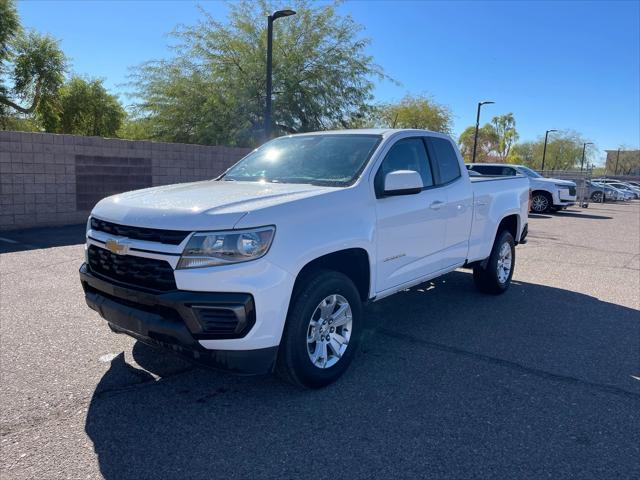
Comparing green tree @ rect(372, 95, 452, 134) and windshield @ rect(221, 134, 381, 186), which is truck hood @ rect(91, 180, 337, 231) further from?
green tree @ rect(372, 95, 452, 134)

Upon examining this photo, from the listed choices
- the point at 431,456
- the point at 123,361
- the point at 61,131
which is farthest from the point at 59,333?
the point at 61,131

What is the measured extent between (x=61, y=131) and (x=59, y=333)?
2332 centimetres

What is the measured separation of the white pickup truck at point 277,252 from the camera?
308cm

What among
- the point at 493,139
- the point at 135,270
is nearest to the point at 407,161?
the point at 135,270

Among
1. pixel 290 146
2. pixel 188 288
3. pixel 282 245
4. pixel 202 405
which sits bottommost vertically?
pixel 202 405

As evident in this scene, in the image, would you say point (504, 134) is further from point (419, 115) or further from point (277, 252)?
point (277, 252)

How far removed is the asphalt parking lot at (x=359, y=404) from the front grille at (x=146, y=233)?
1135 mm

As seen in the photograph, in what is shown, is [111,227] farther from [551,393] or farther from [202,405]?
[551,393]

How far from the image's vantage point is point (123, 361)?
411 cm

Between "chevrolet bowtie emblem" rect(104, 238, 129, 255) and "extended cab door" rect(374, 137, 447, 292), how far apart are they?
1.87m

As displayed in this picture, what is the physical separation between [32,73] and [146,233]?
914 inches

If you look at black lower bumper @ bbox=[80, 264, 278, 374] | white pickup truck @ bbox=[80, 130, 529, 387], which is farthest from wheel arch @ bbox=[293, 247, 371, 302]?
black lower bumper @ bbox=[80, 264, 278, 374]

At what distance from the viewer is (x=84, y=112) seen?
25266mm

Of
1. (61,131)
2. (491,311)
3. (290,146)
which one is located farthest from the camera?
(61,131)
